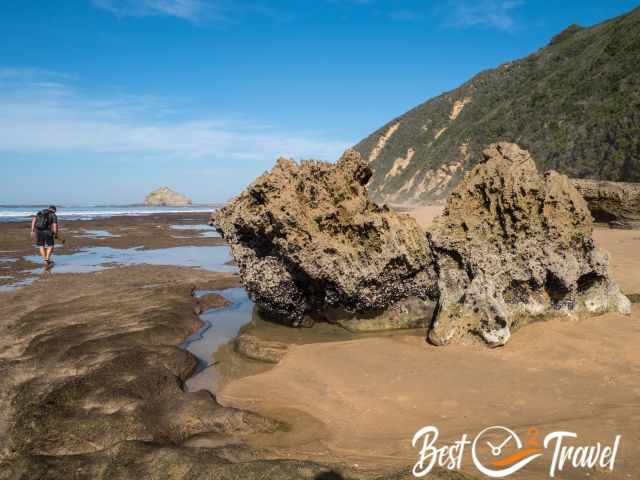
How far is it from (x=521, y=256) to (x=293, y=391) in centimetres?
Result: 337

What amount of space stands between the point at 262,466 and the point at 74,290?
873 centimetres

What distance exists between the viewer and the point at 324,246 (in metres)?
6.39

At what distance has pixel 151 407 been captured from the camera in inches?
158

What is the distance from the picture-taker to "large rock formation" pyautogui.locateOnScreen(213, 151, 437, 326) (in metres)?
6.38

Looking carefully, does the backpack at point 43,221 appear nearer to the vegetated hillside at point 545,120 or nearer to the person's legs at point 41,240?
the person's legs at point 41,240

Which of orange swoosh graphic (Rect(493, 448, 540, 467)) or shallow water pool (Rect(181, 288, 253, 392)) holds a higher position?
orange swoosh graphic (Rect(493, 448, 540, 467))

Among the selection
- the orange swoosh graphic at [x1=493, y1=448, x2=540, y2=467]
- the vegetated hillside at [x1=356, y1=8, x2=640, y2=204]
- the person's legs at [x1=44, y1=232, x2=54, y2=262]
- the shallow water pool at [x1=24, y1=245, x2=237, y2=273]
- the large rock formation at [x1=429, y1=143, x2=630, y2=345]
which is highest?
the vegetated hillside at [x1=356, y1=8, x2=640, y2=204]

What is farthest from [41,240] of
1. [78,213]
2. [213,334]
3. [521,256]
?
[78,213]

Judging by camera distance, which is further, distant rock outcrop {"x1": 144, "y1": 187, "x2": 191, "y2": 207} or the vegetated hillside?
distant rock outcrop {"x1": 144, "y1": 187, "x2": 191, "y2": 207}

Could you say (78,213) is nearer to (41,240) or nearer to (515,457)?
(41,240)

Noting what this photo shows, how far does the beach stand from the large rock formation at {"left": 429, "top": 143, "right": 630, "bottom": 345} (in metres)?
0.34

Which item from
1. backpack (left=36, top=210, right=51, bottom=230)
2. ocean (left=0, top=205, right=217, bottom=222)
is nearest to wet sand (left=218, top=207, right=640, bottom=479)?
backpack (left=36, top=210, right=51, bottom=230)

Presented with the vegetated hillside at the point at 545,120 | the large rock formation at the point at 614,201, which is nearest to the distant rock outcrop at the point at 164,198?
the vegetated hillside at the point at 545,120

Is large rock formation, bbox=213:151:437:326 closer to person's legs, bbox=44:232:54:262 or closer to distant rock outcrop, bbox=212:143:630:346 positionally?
distant rock outcrop, bbox=212:143:630:346
